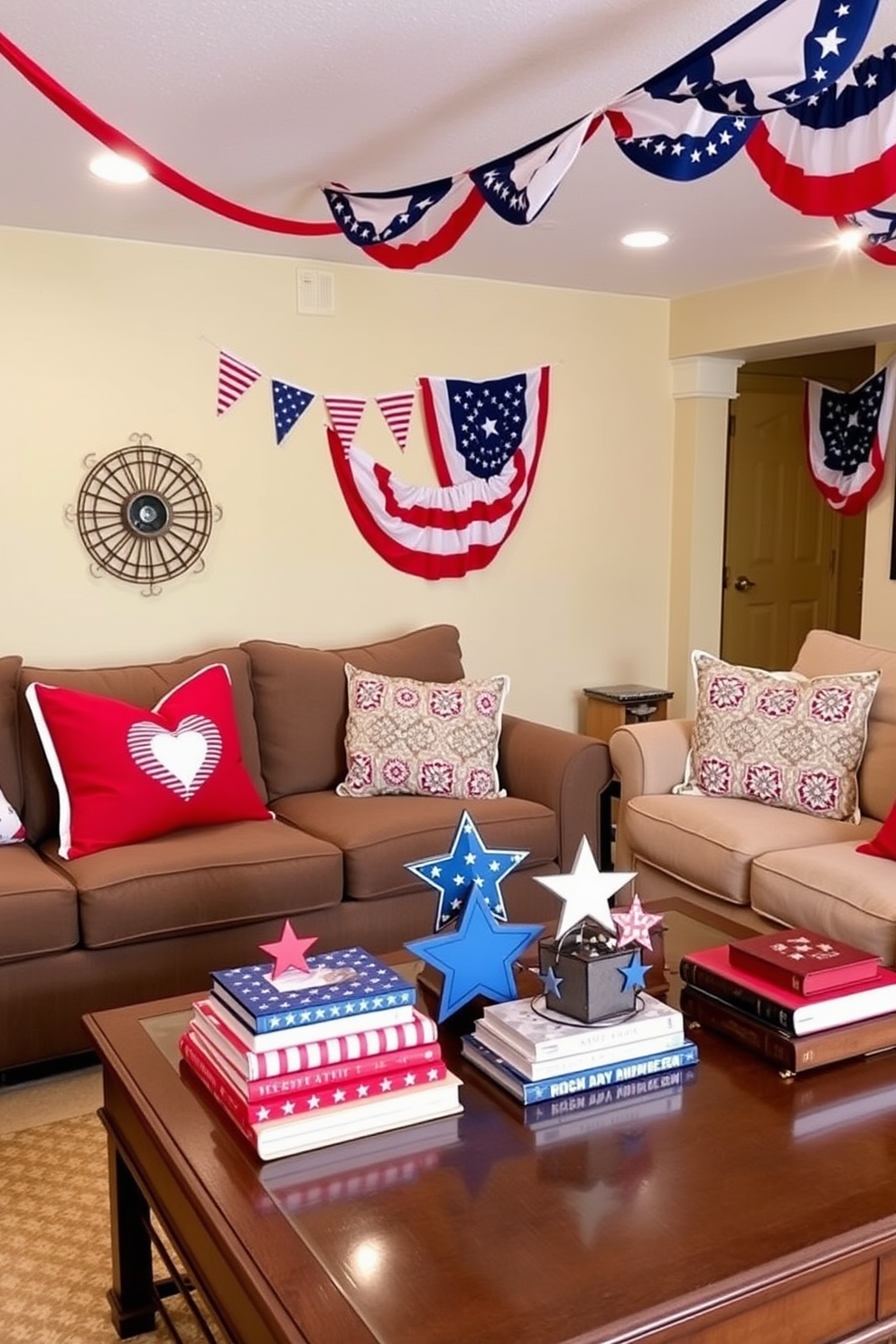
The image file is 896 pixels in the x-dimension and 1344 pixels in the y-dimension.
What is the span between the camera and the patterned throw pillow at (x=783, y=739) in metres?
3.50

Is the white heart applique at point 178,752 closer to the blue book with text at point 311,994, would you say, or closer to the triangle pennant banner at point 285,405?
the triangle pennant banner at point 285,405

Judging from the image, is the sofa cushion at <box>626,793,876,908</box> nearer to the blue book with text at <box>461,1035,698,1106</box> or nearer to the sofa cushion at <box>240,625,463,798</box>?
the sofa cushion at <box>240,625,463,798</box>

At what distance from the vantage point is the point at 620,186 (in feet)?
10.5

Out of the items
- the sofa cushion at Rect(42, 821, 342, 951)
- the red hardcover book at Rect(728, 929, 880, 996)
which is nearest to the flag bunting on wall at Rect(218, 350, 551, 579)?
the sofa cushion at Rect(42, 821, 342, 951)

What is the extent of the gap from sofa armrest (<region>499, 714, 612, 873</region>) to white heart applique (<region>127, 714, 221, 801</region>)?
97 centimetres

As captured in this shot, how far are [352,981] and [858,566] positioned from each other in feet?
17.3

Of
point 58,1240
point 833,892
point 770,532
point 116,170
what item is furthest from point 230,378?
point 770,532

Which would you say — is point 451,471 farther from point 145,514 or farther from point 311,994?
point 311,994

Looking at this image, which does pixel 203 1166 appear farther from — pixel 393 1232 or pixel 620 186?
pixel 620 186

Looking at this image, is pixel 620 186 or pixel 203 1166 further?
pixel 620 186

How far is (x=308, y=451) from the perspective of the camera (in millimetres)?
4285

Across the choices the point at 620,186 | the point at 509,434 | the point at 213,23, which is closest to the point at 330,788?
the point at 509,434

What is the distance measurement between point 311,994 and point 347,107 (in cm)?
186

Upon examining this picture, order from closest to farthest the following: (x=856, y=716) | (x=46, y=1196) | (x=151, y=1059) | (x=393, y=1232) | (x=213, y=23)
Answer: (x=393, y=1232) → (x=151, y=1059) → (x=213, y=23) → (x=46, y=1196) → (x=856, y=716)
